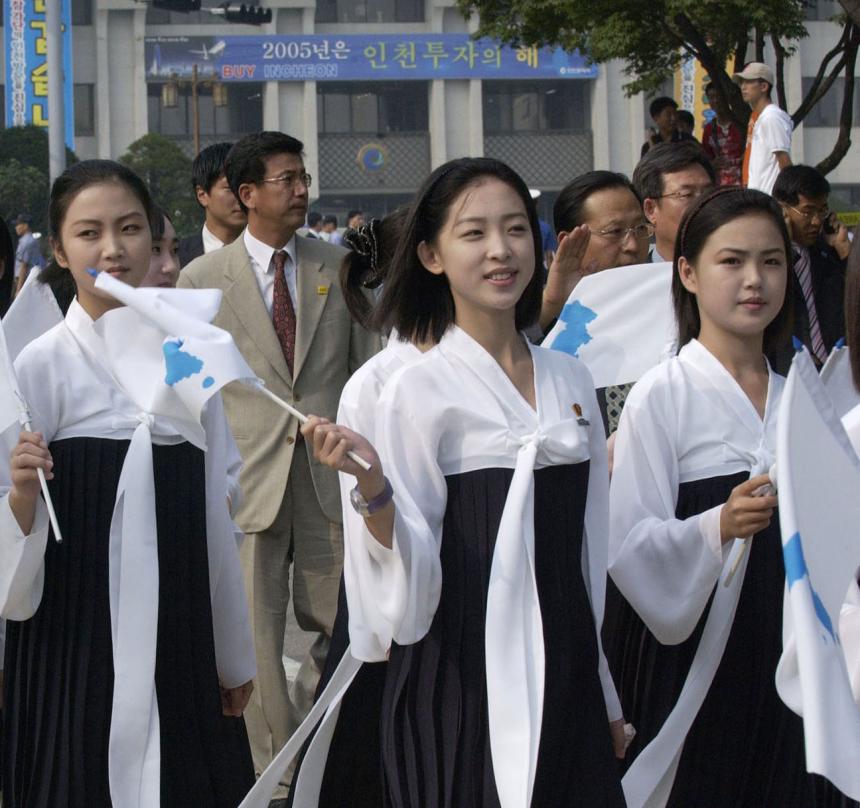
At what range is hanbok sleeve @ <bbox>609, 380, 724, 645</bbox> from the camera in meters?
3.45

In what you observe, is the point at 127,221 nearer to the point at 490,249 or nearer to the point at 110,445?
the point at 110,445

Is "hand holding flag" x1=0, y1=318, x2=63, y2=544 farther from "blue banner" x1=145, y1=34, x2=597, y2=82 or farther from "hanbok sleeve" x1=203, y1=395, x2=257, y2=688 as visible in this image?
"blue banner" x1=145, y1=34, x2=597, y2=82

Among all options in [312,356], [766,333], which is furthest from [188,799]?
[312,356]

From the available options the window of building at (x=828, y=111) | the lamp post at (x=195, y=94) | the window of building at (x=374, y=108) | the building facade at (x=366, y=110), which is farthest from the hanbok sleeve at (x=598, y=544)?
the window of building at (x=374, y=108)

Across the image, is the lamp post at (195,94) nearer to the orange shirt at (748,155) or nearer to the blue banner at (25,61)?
the blue banner at (25,61)

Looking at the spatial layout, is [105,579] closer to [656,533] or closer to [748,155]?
[656,533]

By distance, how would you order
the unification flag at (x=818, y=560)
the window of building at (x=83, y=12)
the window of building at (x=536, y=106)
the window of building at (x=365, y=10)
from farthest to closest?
the window of building at (x=536, y=106) → the window of building at (x=365, y=10) → the window of building at (x=83, y=12) → the unification flag at (x=818, y=560)

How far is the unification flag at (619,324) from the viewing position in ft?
13.7

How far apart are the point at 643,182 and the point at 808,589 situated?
10.1 ft

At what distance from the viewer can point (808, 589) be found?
2.42 metres

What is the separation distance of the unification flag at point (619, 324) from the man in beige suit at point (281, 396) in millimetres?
1378

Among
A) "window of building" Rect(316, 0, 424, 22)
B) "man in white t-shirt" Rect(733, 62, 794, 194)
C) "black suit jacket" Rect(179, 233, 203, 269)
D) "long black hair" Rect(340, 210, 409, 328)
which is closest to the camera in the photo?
"long black hair" Rect(340, 210, 409, 328)

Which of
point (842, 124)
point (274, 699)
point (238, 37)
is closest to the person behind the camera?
point (274, 699)

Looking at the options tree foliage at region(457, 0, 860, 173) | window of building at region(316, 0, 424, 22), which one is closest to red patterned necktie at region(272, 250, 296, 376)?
tree foliage at region(457, 0, 860, 173)
